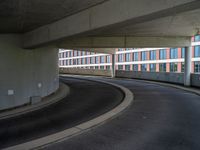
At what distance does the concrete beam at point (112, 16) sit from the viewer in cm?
527

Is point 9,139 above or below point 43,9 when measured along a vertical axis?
below

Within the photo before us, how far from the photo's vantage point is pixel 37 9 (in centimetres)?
686

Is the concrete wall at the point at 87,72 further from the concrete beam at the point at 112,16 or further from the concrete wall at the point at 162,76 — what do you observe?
the concrete beam at the point at 112,16

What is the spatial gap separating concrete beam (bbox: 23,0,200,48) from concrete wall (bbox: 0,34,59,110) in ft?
7.27

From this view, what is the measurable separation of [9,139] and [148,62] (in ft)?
174

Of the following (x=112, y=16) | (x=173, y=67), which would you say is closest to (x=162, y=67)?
(x=173, y=67)

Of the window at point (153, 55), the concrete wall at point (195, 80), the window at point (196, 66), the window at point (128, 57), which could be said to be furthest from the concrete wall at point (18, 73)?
the window at point (128, 57)

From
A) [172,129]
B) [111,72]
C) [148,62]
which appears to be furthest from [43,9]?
[148,62]

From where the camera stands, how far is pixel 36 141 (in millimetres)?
5688

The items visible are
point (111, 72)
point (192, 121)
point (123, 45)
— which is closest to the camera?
point (192, 121)

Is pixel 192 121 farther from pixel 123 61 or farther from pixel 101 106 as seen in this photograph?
pixel 123 61

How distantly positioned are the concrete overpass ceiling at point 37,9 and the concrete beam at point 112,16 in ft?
1.04

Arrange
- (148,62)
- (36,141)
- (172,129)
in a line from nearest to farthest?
(36,141) < (172,129) < (148,62)

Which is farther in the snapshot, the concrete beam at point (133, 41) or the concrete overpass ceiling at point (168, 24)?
the concrete beam at point (133, 41)
